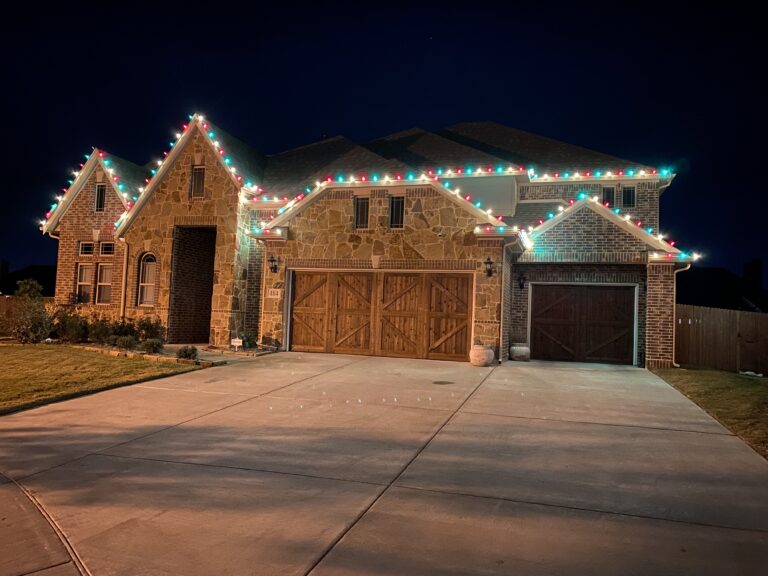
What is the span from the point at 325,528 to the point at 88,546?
1.51 meters

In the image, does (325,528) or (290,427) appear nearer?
Answer: (325,528)

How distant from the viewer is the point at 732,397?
9773mm

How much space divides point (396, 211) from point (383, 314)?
287 cm

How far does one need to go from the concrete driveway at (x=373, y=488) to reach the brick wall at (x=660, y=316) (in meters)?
6.58

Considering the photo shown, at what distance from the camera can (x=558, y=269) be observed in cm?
1585

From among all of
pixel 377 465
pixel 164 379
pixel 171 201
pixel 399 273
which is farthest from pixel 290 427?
pixel 171 201

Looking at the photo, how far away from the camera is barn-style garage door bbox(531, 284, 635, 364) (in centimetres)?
1552

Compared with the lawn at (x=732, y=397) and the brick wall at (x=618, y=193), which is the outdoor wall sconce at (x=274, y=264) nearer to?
the brick wall at (x=618, y=193)

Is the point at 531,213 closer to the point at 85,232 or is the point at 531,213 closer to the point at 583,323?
the point at 583,323

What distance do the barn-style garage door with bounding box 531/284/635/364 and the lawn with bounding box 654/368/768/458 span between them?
1.79 m

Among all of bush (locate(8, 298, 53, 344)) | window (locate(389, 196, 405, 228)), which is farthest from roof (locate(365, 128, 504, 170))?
bush (locate(8, 298, 53, 344))

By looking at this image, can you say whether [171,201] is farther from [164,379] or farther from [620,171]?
[620,171]

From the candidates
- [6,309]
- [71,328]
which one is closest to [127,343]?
[71,328]

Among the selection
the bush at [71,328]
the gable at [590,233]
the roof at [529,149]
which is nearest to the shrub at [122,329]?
the bush at [71,328]
